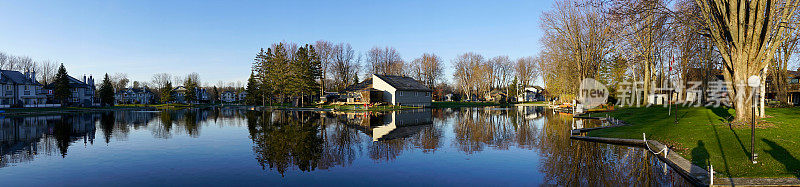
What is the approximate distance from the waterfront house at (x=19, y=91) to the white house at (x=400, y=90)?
5564cm

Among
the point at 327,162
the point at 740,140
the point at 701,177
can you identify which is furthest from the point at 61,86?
the point at 740,140

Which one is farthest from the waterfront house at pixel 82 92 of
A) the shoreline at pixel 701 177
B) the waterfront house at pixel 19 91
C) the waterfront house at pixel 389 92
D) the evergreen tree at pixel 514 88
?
the evergreen tree at pixel 514 88

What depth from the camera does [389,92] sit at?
5850 cm

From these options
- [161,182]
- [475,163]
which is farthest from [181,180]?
[475,163]

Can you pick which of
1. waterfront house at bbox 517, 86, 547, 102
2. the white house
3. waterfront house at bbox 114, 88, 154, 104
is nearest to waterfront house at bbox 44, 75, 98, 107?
waterfront house at bbox 114, 88, 154, 104

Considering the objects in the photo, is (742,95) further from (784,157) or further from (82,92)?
(82,92)

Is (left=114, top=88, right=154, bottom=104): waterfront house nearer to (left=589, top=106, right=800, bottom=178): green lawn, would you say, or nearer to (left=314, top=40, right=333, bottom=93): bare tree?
(left=314, top=40, right=333, bottom=93): bare tree

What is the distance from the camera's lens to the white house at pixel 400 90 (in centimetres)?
5829

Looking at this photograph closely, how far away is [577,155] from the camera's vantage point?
13977mm

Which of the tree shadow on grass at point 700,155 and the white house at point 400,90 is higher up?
the white house at point 400,90

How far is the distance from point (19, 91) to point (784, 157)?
8792 cm

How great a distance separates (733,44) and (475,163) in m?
12.8

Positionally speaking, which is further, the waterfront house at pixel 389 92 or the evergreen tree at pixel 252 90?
the evergreen tree at pixel 252 90

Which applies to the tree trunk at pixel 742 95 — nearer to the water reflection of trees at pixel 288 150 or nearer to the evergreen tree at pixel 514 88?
the water reflection of trees at pixel 288 150
